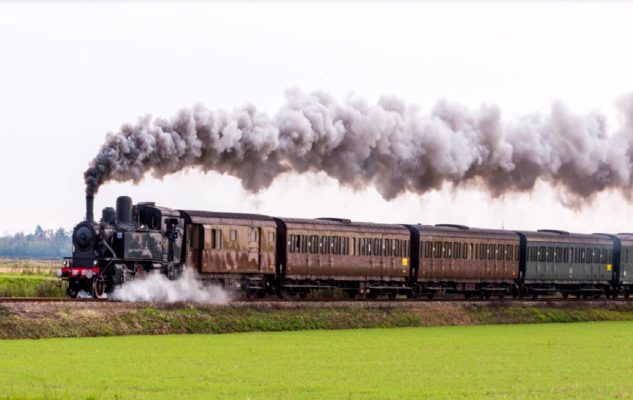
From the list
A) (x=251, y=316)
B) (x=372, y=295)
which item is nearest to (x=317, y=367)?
(x=251, y=316)

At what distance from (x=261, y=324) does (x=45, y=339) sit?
8.77 meters

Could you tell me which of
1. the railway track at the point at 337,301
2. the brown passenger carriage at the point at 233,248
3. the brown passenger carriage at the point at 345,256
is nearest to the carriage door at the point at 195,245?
the brown passenger carriage at the point at 233,248

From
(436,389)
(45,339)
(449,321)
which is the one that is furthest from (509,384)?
(449,321)

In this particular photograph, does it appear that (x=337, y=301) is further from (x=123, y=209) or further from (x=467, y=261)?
(x=467, y=261)

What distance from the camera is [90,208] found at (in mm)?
42906

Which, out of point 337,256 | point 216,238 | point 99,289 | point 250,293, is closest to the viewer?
point 99,289

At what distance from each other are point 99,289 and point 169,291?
255 cm

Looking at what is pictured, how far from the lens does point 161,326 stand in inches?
1577

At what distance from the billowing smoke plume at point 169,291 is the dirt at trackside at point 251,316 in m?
1.51

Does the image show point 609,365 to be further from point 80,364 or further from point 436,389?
point 80,364

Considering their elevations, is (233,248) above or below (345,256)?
above

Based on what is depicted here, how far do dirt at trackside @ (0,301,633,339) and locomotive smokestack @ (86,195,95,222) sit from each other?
13.0ft

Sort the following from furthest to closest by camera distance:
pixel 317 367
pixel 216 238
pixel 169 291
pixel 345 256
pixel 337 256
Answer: pixel 345 256 → pixel 337 256 → pixel 216 238 → pixel 169 291 → pixel 317 367

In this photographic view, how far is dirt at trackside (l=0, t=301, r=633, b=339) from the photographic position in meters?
37.2
